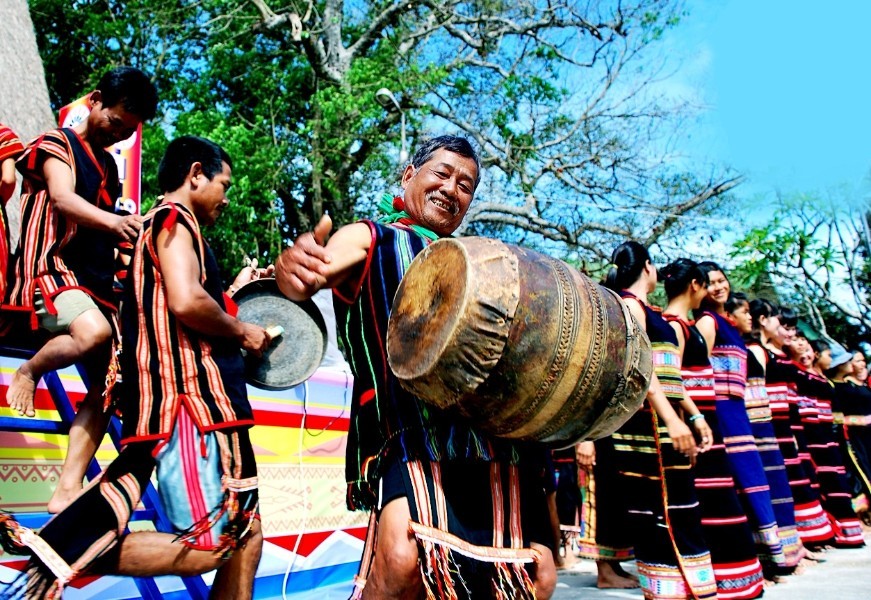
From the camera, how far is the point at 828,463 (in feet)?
24.3

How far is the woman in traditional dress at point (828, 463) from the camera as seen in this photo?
707 cm

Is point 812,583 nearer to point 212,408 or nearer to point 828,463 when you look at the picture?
point 828,463

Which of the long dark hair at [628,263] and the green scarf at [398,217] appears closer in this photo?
the green scarf at [398,217]

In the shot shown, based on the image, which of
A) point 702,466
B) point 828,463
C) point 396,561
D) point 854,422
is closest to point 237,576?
point 396,561

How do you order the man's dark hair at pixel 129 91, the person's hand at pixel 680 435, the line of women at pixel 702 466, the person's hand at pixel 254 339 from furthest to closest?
the line of women at pixel 702 466 → the person's hand at pixel 680 435 → the man's dark hair at pixel 129 91 → the person's hand at pixel 254 339

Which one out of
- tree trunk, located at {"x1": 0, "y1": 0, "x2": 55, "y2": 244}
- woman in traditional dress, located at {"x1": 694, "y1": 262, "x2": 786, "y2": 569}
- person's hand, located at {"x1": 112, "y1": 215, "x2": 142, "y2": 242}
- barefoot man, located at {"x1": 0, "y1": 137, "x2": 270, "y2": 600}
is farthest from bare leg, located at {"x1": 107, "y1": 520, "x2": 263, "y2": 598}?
tree trunk, located at {"x1": 0, "y1": 0, "x2": 55, "y2": 244}

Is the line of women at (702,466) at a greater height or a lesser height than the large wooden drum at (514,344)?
lesser

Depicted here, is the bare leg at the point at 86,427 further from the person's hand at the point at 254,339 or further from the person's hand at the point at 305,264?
the person's hand at the point at 305,264

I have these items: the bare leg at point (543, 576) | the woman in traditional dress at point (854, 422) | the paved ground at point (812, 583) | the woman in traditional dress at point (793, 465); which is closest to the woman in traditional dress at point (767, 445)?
the paved ground at point (812, 583)

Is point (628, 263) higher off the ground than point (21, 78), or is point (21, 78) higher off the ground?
point (21, 78)

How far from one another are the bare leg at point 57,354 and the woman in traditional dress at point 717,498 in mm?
2975

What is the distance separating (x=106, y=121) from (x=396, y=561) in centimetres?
206

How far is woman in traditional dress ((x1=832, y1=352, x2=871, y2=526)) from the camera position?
27.7ft

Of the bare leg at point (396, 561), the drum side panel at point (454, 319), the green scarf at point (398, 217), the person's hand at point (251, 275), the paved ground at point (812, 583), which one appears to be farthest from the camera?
the paved ground at point (812, 583)
